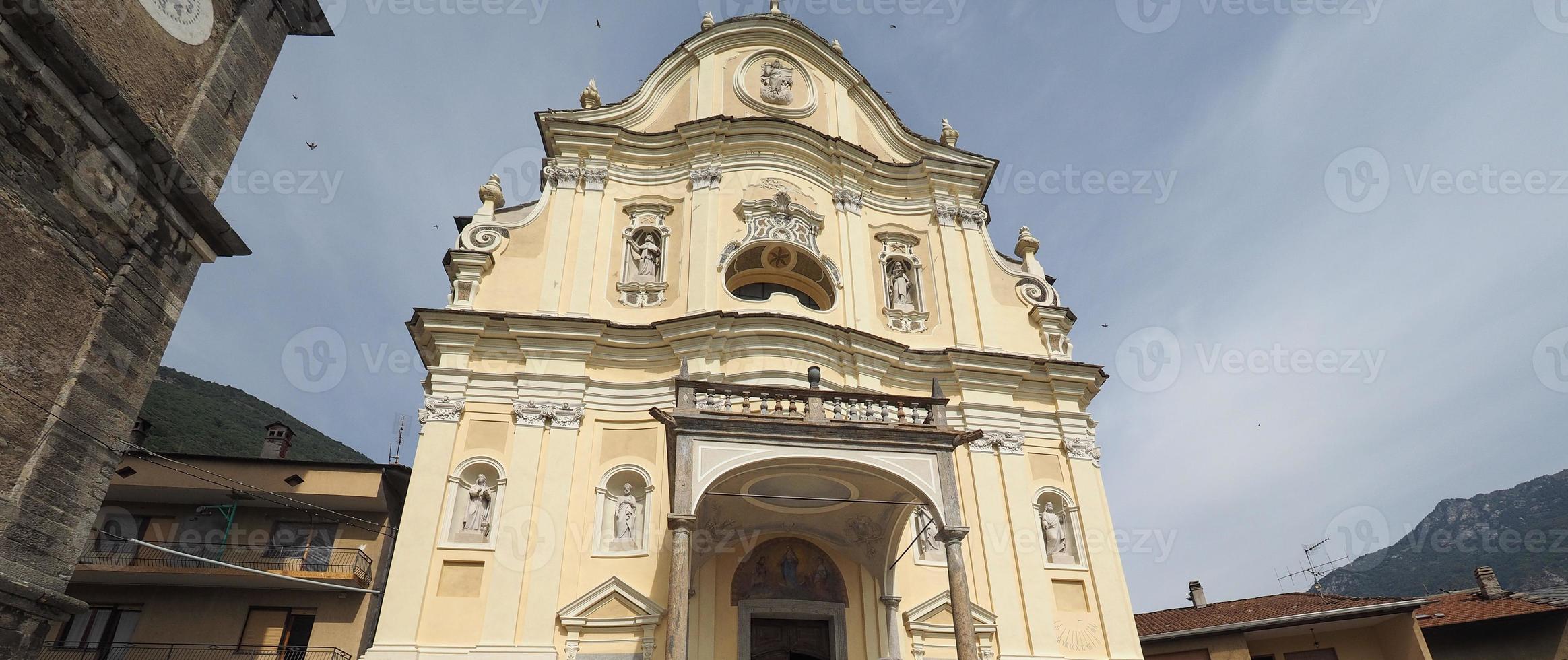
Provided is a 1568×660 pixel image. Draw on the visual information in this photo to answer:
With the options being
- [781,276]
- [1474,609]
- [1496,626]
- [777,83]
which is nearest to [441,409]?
[781,276]

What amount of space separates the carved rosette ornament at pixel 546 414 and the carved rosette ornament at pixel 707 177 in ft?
17.0

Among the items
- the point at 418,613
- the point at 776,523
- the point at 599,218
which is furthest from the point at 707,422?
the point at 599,218

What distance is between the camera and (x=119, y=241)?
286 inches

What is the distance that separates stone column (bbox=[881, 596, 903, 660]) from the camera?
1191cm

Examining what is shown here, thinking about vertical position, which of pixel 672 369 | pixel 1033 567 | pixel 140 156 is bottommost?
pixel 1033 567

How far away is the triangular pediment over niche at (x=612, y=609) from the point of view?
37.8 ft

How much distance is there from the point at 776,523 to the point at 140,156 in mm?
8742

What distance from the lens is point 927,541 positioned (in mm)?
13195

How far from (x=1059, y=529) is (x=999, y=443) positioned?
68.5 inches

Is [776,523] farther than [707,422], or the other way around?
[776,523]

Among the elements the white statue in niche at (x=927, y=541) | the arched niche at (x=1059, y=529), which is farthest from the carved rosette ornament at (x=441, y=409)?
the arched niche at (x=1059, y=529)

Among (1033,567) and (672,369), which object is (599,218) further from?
(1033,567)

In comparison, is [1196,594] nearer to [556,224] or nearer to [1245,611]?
[1245,611]

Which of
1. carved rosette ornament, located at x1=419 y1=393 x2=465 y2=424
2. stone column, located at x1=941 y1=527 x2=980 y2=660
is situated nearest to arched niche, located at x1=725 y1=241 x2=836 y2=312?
carved rosette ornament, located at x1=419 y1=393 x2=465 y2=424
